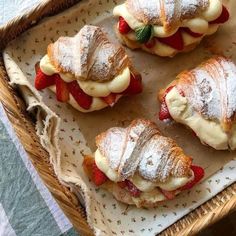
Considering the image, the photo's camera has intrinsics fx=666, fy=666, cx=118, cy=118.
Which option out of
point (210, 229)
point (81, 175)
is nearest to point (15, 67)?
point (81, 175)

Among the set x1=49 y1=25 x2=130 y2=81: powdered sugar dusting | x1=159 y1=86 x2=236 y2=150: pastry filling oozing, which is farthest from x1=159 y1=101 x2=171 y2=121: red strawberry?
x1=49 y1=25 x2=130 y2=81: powdered sugar dusting

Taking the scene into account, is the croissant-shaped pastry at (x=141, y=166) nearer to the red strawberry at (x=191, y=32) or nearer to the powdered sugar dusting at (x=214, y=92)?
the powdered sugar dusting at (x=214, y=92)

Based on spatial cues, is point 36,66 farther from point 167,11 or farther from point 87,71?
point 167,11

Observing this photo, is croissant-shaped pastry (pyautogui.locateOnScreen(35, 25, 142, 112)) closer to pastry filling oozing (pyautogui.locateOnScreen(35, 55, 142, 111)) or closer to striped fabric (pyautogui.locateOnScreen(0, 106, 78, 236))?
pastry filling oozing (pyautogui.locateOnScreen(35, 55, 142, 111))

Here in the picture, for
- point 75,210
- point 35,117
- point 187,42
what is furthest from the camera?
point 187,42

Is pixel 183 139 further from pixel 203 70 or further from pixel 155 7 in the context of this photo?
pixel 155 7

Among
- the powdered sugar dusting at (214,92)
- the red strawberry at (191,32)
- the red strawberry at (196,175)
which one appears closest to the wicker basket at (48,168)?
the red strawberry at (196,175)
